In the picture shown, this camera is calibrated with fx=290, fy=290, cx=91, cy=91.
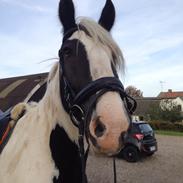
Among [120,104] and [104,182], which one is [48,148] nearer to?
[120,104]

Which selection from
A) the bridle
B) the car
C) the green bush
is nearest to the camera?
the bridle

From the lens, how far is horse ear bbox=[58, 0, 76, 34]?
85.3 inches

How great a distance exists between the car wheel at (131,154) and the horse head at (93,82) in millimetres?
10749

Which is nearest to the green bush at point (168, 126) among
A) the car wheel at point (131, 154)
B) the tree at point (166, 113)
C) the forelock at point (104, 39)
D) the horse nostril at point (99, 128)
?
the tree at point (166, 113)

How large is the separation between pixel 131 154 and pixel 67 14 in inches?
431

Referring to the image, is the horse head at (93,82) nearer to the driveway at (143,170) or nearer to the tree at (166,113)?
the driveway at (143,170)

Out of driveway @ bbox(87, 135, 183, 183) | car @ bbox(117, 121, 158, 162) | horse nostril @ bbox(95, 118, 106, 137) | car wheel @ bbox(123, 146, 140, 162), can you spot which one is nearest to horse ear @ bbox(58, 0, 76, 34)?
horse nostril @ bbox(95, 118, 106, 137)

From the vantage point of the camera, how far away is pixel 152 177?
1013 centimetres

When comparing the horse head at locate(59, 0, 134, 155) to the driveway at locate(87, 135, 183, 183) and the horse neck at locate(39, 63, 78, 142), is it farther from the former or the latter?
the driveway at locate(87, 135, 183, 183)

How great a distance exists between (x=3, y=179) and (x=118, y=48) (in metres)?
1.25

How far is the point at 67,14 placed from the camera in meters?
2.20

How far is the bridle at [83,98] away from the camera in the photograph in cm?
176

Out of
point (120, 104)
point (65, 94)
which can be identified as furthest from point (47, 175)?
point (120, 104)

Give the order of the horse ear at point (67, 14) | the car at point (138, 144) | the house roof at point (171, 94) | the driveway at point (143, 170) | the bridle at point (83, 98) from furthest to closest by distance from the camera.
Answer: the house roof at point (171, 94) < the car at point (138, 144) < the driveway at point (143, 170) < the horse ear at point (67, 14) < the bridle at point (83, 98)
